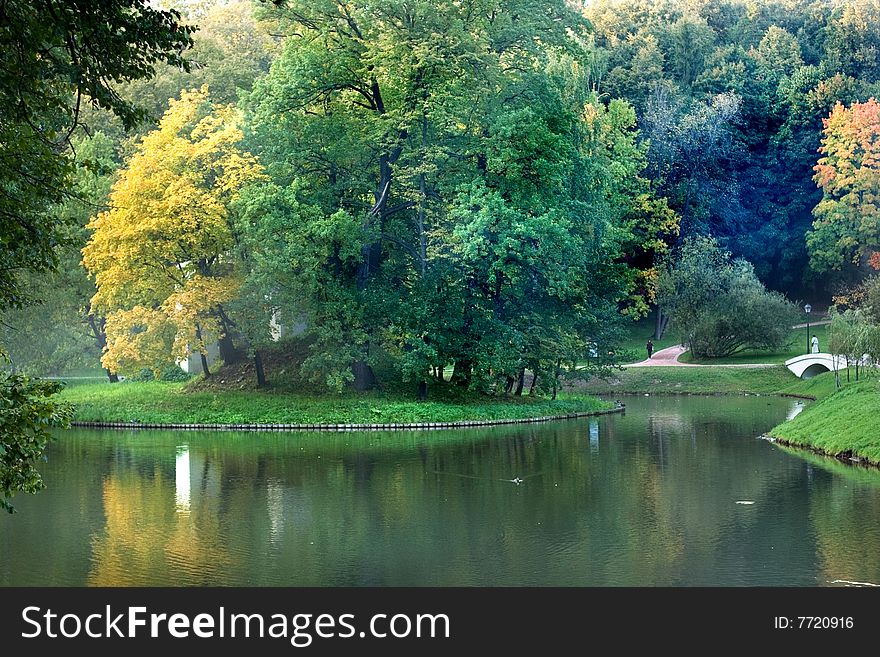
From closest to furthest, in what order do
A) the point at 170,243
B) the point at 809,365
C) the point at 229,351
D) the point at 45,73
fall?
the point at 45,73
the point at 170,243
the point at 229,351
the point at 809,365

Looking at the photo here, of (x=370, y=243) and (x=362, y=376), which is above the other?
(x=370, y=243)

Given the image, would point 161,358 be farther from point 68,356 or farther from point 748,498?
point 748,498

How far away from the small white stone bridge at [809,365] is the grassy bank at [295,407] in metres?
13.1

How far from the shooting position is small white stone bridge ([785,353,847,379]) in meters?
47.9

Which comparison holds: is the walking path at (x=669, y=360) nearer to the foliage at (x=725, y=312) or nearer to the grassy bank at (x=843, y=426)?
the foliage at (x=725, y=312)

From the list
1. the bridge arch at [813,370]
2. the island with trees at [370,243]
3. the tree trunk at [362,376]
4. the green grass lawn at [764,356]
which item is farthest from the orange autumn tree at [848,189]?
the tree trunk at [362,376]

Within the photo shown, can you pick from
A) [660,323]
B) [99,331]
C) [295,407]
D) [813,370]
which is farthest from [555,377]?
[660,323]

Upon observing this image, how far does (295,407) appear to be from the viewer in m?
37.3

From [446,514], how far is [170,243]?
68.8 feet

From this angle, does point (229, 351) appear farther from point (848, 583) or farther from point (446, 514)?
point (848, 583)

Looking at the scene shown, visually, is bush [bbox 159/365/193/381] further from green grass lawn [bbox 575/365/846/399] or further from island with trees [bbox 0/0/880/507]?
green grass lawn [bbox 575/365/846/399]

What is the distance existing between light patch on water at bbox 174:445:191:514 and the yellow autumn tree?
776 centimetres

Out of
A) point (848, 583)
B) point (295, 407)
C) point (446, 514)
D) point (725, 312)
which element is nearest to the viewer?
point (848, 583)
